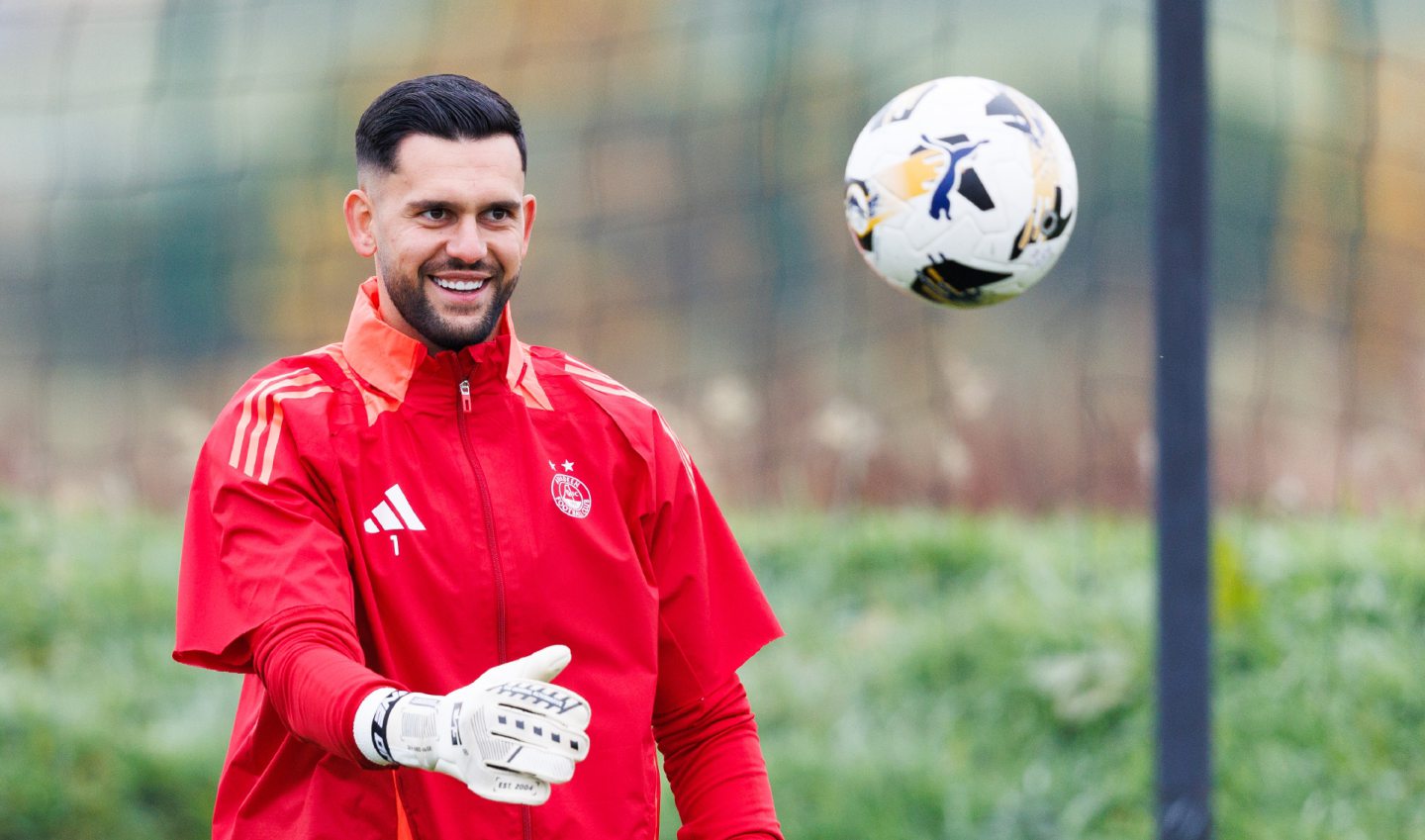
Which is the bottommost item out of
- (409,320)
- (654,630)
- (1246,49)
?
(654,630)

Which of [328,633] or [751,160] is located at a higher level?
[751,160]

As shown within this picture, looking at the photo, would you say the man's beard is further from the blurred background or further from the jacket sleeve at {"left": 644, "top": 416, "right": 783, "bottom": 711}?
the blurred background

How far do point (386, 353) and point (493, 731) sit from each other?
0.82 meters

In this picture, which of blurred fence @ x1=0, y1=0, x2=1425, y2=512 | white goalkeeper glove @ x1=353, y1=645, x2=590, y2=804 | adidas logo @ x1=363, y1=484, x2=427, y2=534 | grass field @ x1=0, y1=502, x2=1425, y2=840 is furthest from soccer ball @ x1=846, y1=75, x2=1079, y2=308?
blurred fence @ x1=0, y1=0, x2=1425, y2=512

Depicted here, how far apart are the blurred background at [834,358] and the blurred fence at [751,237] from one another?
0.06 ft

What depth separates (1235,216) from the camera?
723 cm

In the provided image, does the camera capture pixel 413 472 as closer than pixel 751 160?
Yes

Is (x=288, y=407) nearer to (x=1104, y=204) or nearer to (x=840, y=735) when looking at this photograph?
(x=840, y=735)

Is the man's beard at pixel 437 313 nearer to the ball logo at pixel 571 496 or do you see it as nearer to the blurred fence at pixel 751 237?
the ball logo at pixel 571 496

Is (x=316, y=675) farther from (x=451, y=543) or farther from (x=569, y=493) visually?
(x=569, y=493)

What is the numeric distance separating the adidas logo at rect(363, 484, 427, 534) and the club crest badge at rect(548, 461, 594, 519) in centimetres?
24

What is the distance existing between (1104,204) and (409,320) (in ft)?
15.7

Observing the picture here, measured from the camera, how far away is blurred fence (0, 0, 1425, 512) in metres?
7.14

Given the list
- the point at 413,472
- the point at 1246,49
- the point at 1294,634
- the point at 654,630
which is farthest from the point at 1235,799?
the point at 413,472
